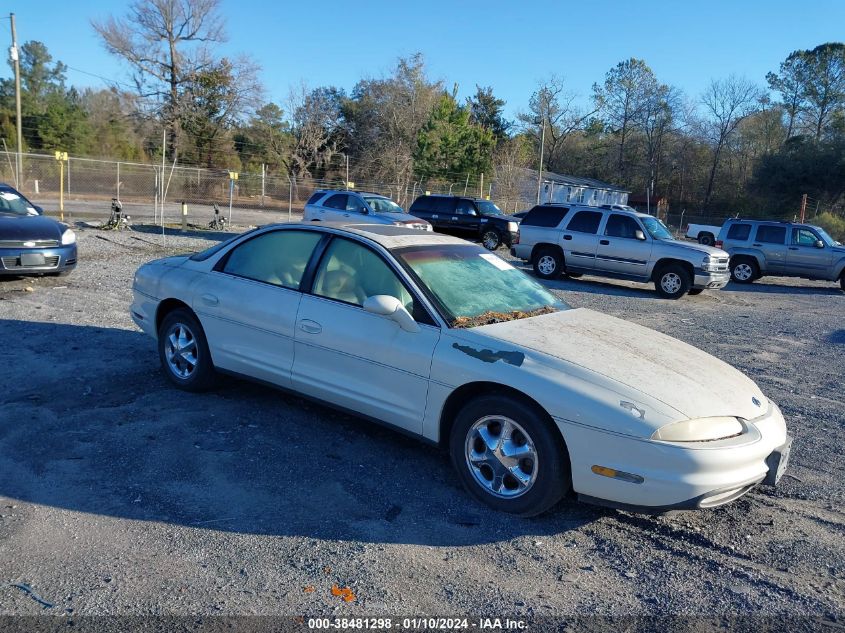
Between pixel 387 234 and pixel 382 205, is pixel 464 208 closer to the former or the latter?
pixel 382 205

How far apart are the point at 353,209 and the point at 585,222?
708 cm

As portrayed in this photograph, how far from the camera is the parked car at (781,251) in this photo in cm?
1870

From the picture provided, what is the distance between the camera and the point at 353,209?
20016mm

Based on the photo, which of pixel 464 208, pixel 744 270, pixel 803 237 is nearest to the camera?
pixel 803 237

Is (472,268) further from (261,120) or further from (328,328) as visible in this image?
(261,120)

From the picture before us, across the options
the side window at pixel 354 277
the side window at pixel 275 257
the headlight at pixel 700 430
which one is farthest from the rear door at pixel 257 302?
the headlight at pixel 700 430

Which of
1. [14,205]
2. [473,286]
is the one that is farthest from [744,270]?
[14,205]

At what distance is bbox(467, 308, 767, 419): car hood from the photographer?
3.84m

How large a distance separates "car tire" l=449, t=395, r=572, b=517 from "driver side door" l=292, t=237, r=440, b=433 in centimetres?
38

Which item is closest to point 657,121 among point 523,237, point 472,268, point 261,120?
point 261,120

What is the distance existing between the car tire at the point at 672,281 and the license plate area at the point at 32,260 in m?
11.6

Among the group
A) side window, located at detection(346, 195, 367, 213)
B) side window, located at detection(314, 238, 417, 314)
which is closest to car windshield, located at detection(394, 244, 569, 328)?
side window, located at detection(314, 238, 417, 314)

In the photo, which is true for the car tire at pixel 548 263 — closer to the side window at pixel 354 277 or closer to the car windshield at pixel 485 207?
the car windshield at pixel 485 207

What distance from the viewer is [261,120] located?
49094mm
